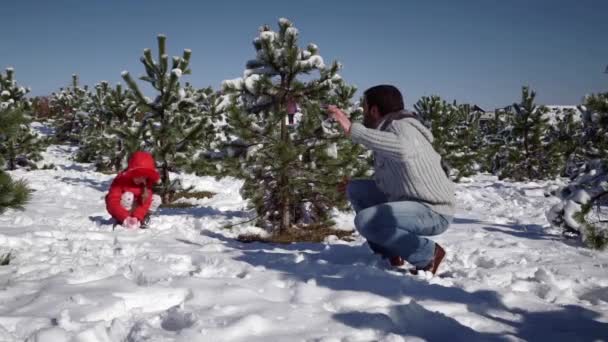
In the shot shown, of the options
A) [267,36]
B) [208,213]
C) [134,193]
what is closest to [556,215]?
[267,36]

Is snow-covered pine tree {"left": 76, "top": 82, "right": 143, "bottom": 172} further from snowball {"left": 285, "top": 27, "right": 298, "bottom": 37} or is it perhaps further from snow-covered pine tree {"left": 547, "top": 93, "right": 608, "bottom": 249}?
snow-covered pine tree {"left": 547, "top": 93, "right": 608, "bottom": 249}

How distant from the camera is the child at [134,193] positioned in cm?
572

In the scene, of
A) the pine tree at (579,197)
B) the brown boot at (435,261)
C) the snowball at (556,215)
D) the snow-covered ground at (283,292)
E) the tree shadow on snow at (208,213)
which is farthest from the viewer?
the tree shadow on snow at (208,213)

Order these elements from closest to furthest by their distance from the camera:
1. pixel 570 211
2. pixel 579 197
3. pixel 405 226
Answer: pixel 405 226 → pixel 570 211 → pixel 579 197

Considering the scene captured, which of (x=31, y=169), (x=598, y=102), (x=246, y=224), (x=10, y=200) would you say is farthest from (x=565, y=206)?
(x=31, y=169)

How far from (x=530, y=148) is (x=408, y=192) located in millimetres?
21558

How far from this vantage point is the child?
5.72 meters

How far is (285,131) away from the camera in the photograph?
5711 mm

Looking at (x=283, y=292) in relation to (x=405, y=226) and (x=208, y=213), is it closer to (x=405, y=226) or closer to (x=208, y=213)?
(x=405, y=226)

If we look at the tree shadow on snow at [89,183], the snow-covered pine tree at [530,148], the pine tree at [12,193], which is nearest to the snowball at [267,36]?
the pine tree at [12,193]

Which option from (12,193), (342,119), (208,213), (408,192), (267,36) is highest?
(267,36)

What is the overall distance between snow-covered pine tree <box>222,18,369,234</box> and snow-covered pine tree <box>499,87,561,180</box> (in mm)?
18258

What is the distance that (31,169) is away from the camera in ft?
59.0

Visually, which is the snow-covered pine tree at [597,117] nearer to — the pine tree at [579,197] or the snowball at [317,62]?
the pine tree at [579,197]
